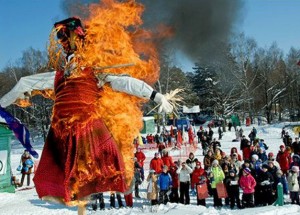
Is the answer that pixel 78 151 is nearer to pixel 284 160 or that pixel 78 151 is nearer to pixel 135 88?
pixel 135 88

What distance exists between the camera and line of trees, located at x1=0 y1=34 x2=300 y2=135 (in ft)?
139

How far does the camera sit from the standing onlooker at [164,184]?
12711 millimetres

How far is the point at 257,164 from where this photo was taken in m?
12.7

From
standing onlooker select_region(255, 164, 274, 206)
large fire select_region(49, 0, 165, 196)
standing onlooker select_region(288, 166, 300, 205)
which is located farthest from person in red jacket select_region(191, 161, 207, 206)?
large fire select_region(49, 0, 165, 196)

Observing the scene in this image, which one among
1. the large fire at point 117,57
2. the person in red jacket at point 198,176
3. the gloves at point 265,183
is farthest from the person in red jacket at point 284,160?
the large fire at point 117,57

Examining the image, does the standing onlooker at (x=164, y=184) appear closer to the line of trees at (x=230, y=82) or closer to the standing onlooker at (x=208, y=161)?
the standing onlooker at (x=208, y=161)

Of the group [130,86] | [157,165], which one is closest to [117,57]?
[130,86]

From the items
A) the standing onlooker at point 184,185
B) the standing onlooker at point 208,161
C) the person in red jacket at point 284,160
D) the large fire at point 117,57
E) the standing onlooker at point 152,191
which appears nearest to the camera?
the large fire at point 117,57

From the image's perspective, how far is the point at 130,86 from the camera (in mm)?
4465

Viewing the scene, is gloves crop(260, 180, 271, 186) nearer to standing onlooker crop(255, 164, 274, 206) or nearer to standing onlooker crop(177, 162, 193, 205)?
standing onlooker crop(255, 164, 274, 206)

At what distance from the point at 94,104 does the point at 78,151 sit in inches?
21.2

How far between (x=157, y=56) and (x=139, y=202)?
8.62 metres

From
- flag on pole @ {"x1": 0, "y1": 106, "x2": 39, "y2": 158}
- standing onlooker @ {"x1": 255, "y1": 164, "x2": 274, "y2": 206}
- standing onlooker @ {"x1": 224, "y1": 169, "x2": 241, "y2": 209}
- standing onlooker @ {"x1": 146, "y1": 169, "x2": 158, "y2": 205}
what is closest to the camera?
flag on pole @ {"x1": 0, "y1": 106, "x2": 39, "y2": 158}

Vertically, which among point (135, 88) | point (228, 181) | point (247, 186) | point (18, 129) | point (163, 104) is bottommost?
point (247, 186)
